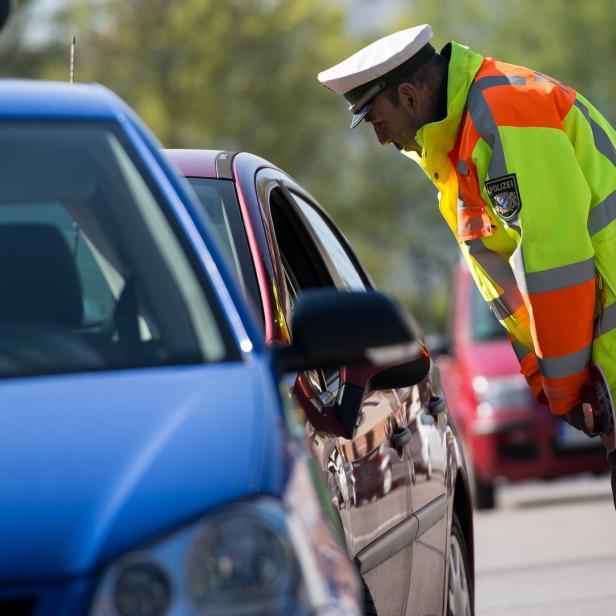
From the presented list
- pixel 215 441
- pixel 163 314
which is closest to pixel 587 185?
pixel 163 314

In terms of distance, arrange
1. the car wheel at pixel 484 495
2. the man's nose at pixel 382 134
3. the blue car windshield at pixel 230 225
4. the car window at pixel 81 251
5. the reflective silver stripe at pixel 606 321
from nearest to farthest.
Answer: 1. the car window at pixel 81 251
2. the blue car windshield at pixel 230 225
3. the reflective silver stripe at pixel 606 321
4. the man's nose at pixel 382 134
5. the car wheel at pixel 484 495

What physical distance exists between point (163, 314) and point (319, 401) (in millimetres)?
1101

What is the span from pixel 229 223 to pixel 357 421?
61cm

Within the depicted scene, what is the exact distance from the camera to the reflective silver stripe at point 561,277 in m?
5.39

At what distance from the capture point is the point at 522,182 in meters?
5.33

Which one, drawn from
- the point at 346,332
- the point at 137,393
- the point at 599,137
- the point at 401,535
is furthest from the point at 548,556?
the point at 137,393

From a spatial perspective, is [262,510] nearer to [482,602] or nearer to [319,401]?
[319,401]

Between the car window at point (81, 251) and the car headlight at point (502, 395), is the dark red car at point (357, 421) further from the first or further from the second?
the car headlight at point (502, 395)

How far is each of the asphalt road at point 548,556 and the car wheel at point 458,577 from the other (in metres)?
1.88

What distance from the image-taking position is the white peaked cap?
5.75 m

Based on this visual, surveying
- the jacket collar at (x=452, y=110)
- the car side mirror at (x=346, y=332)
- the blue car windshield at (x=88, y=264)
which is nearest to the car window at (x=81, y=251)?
the blue car windshield at (x=88, y=264)

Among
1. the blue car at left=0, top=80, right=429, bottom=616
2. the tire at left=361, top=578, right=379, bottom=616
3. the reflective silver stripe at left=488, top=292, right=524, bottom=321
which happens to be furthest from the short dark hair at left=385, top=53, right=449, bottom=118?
the blue car at left=0, top=80, right=429, bottom=616

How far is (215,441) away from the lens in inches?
119

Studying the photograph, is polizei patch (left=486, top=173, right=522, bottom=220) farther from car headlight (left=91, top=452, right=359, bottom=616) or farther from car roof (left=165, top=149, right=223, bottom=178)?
car headlight (left=91, top=452, right=359, bottom=616)
